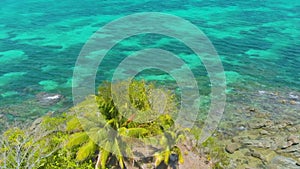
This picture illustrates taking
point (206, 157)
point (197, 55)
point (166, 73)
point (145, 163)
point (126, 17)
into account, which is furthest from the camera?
point (126, 17)

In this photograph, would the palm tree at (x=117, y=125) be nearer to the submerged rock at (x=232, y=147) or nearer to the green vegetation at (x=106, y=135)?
the green vegetation at (x=106, y=135)

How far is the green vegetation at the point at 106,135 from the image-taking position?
693 inches

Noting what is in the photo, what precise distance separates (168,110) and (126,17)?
1782 inches

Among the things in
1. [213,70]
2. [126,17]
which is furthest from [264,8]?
[213,70]

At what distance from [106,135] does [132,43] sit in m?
32.7

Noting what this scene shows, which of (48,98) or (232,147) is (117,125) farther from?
(48,98)

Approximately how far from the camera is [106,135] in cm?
1795

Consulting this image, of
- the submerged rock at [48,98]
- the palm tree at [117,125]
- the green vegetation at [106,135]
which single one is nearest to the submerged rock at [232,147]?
the green vegetation at [106,135]

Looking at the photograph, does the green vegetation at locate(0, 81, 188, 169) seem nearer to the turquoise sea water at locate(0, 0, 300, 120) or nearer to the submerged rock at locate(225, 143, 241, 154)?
the submerged rock at locate(225, 143, 241, 154)

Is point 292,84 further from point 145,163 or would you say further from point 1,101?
point 1,101

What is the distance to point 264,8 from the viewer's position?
2643 inches

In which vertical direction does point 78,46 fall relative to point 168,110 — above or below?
below

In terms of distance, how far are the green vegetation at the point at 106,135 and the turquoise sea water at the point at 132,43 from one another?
1342 centimetres

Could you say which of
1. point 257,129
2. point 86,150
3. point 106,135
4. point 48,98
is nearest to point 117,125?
point 106,135
